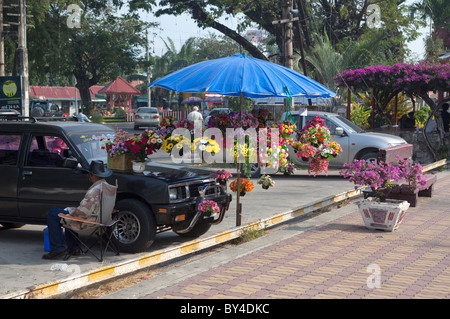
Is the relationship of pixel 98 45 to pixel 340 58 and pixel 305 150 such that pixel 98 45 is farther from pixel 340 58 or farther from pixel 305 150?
pixel 305 150

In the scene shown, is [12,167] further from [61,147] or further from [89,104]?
[89,104]

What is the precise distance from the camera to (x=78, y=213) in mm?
7551

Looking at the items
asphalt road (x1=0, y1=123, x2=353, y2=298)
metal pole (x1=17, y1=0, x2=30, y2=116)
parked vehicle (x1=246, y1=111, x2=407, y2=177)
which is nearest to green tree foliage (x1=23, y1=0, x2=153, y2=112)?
metal pole (x1=17, y1=0, x2=30, y2=116)

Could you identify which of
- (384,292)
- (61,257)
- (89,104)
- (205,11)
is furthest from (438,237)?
(89,104)

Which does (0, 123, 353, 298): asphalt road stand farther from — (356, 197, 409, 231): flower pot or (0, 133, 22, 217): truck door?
(356, 197, 409, 231): flower pot

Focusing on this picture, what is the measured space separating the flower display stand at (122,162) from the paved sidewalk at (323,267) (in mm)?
1654

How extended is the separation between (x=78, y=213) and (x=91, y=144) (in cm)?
171

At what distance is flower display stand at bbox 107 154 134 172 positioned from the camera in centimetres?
832

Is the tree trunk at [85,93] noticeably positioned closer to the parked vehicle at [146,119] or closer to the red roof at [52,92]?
the parked vehicle at [146,119]

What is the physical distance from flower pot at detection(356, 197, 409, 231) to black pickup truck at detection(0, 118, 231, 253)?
2355 millimetres

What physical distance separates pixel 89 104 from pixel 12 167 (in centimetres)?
5144

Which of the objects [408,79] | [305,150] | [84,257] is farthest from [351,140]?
[84,257]

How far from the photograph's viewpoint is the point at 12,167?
28.9 feet

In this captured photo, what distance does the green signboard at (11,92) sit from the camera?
87.2 feet
